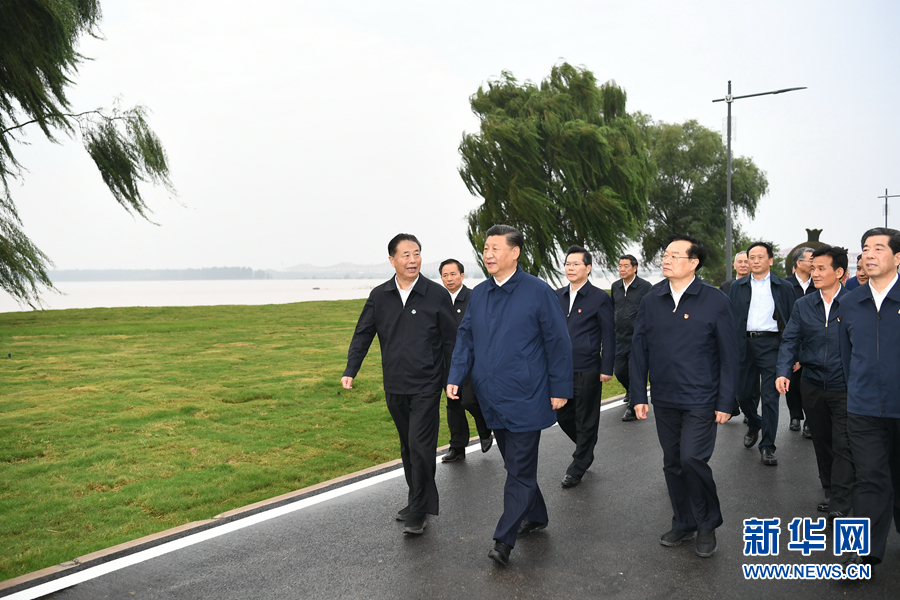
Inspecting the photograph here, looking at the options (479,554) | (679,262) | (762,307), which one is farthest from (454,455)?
(762,307)

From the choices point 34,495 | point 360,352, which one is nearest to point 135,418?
point 34,495

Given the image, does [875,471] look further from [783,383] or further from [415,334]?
[415,334]

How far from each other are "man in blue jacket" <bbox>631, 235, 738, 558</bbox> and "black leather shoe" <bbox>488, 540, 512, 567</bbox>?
3.66 ft

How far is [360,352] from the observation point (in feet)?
17.8

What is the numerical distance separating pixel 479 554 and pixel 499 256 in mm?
1917

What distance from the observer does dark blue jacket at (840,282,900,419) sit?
4.21 m

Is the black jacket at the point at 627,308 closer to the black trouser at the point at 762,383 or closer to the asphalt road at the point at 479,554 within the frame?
the black trouser at the point at 762,383

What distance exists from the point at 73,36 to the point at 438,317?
10675mm

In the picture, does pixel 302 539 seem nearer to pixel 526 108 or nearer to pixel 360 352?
pixel 360 352

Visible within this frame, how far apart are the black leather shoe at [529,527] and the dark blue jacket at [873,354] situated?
2.15 meters

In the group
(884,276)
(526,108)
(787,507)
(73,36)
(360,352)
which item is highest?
(526,108)

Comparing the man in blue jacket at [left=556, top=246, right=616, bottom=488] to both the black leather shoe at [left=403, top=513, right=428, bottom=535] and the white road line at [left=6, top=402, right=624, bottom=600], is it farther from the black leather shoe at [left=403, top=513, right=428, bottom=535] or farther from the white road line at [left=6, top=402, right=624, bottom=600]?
the black leather shoe at [left=403, top=513, right=428, bottom=535]

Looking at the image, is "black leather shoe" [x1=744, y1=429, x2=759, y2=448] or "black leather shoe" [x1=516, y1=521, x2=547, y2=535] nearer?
"black leather shoe" [x1=516, y1=521, x2=547, y2=535]

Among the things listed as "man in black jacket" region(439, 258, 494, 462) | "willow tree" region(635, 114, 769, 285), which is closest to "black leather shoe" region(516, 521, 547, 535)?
"man in black jacket" region(439, 258, 494, 462)
